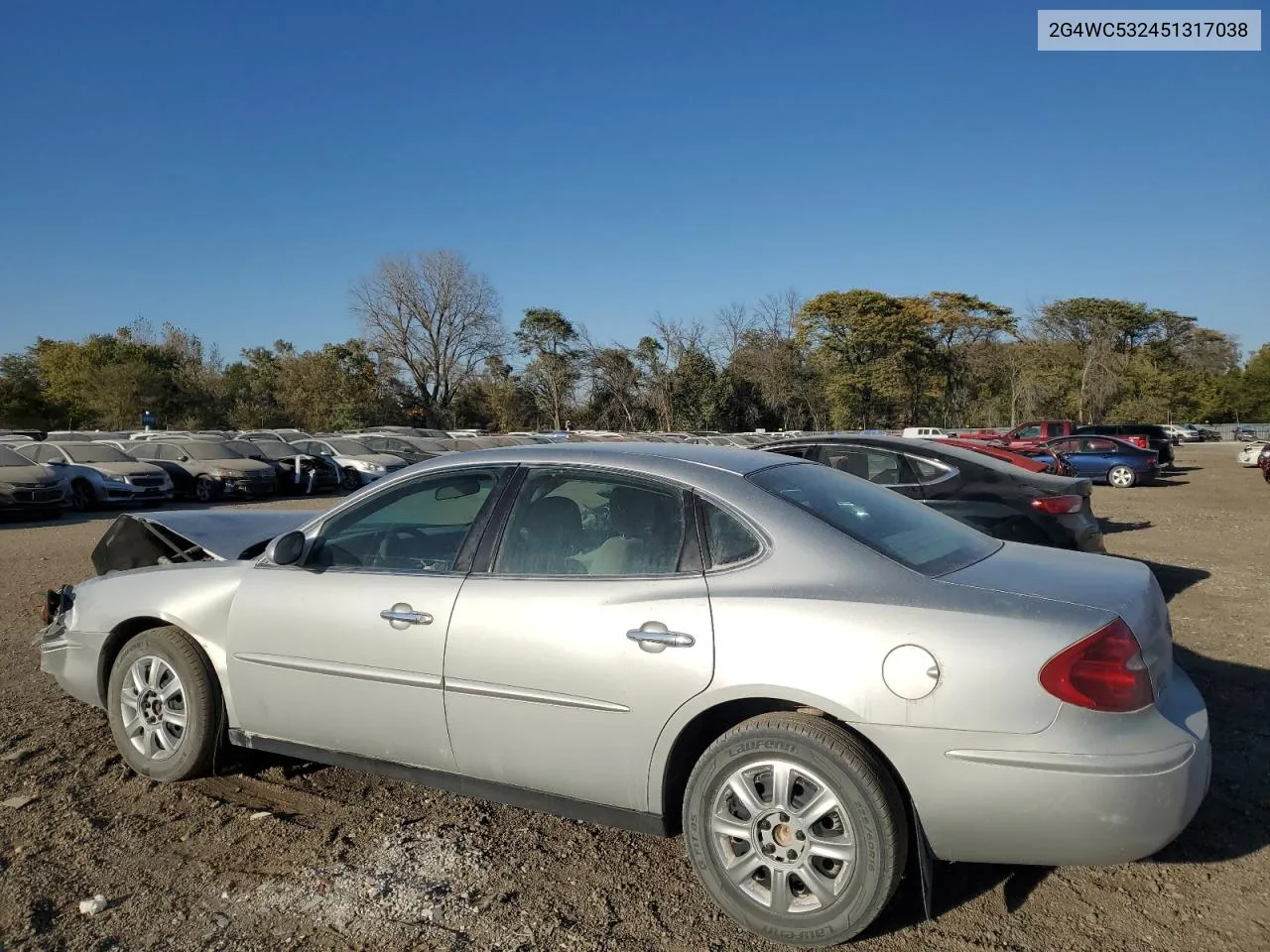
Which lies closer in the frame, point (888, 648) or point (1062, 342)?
point (888, 648)

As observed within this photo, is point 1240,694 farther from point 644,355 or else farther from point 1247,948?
point 644,355

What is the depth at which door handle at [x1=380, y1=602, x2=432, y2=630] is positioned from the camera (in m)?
3.26

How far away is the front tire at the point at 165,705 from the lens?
382 cm

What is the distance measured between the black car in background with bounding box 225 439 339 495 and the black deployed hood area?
704 inches

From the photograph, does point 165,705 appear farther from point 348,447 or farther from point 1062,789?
point 348,447

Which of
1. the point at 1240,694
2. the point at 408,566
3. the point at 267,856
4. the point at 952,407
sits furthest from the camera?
the point at 952,407

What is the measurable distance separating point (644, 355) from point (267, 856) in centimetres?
4663

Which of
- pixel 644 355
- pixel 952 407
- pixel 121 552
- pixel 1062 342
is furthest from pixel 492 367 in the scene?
pixel 121 552

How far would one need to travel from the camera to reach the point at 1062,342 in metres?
61.6

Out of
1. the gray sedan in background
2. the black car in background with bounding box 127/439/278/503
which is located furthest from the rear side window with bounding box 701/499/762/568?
the black car in background with bounding box 127/439/278/503

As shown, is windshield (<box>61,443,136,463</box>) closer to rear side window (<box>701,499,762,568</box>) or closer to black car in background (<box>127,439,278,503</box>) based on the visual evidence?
black car in background (<box>127,439,278,503</box>)

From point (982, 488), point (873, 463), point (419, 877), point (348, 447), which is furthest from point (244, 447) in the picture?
point (419, 877)

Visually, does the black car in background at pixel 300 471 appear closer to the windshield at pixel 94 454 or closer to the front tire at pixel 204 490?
the front tire at pixel 204 490

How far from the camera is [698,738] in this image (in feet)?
9.52
